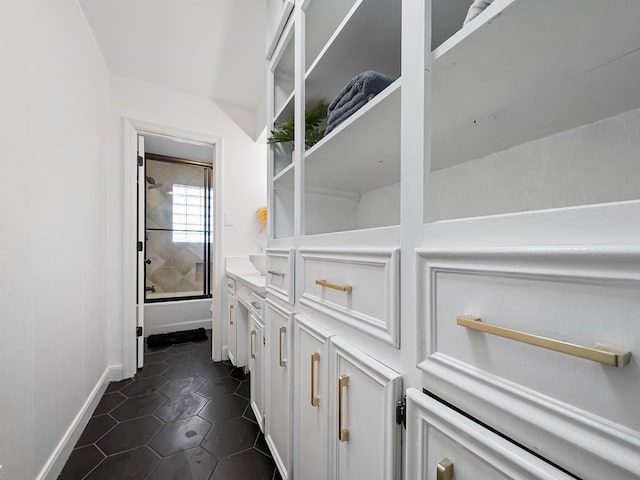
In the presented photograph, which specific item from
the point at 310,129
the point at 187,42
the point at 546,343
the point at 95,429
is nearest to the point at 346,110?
the point at 310,129

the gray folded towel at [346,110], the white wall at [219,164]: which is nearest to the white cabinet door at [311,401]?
the gray folded towel at [346,110]

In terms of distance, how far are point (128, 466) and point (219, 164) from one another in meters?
2.11

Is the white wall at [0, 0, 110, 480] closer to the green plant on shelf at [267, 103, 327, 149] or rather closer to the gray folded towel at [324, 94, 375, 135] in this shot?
the green plant on shelf at [267, 103, 327, 149]

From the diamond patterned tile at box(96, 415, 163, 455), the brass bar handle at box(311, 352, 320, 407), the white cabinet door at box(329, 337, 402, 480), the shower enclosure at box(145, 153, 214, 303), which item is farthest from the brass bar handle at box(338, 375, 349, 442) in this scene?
the shower enclosure at box(145, 153, 214, 303)

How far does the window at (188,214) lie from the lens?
361cm

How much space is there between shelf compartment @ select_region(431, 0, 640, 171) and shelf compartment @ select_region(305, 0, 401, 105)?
1.11 feet

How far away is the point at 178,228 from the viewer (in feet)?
11.8

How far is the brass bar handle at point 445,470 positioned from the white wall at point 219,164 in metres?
2.22

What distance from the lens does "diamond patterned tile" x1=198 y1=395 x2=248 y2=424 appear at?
154 centimetres

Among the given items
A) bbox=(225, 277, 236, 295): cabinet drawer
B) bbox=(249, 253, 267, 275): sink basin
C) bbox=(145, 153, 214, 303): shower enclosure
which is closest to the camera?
bbox=(249, 253, 267, 275): sink basin

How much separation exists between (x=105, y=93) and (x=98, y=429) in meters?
2.27

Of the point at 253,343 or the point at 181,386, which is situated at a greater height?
the point at 253,343

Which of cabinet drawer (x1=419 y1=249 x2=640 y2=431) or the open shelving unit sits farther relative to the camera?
the open shelving unit

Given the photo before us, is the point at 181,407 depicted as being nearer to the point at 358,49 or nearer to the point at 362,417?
the point at 362,417
